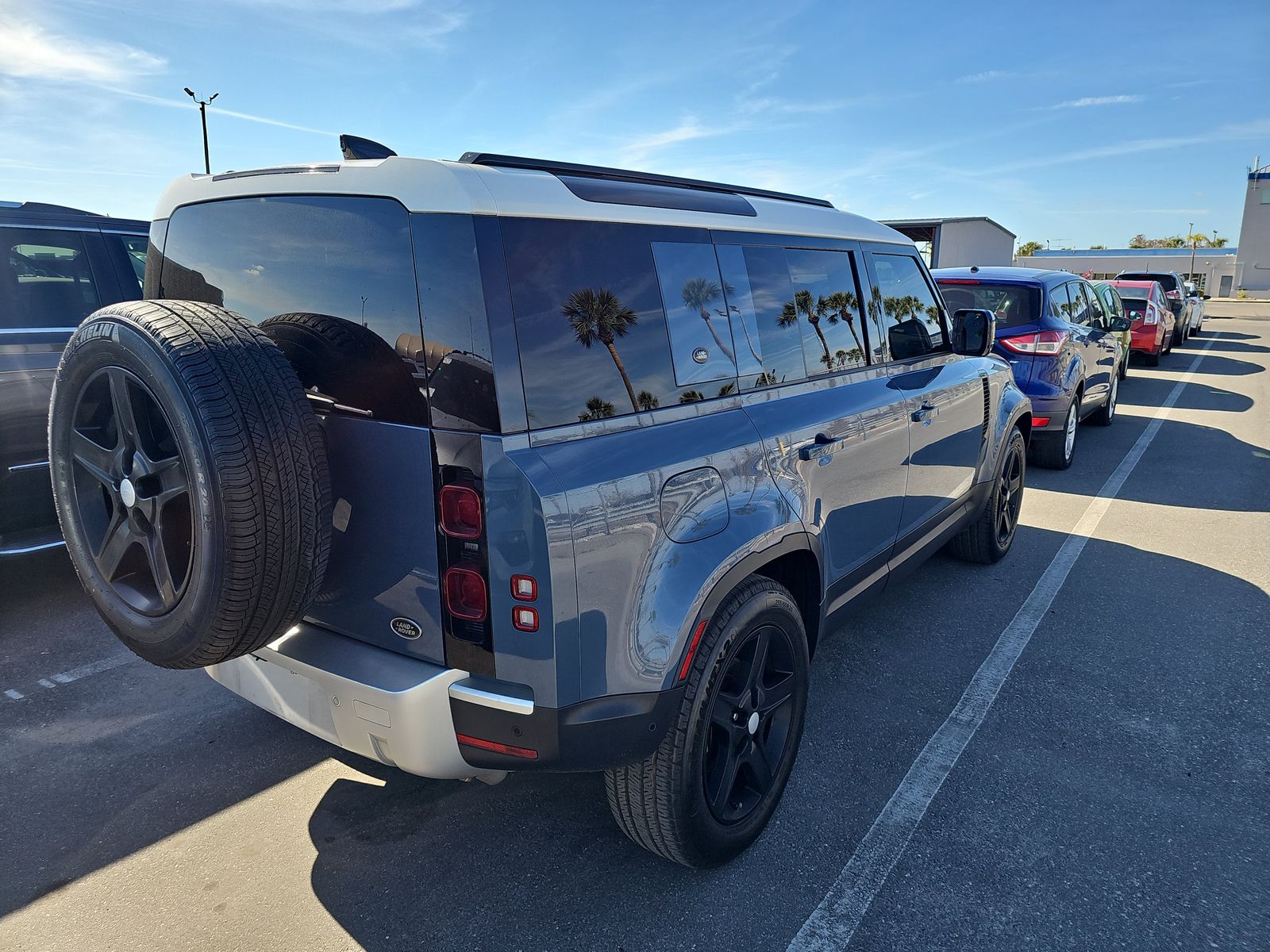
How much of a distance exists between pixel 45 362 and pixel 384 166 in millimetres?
3104

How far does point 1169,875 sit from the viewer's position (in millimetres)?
2596

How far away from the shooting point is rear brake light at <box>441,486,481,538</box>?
2.00 meters

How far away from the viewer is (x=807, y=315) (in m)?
3.18

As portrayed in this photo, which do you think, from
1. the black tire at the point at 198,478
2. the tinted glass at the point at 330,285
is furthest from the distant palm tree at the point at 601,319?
the black tire at the point at 198,478

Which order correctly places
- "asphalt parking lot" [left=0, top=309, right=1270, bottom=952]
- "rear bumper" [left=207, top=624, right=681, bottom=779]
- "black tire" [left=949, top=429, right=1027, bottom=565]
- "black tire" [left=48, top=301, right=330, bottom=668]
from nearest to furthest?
"black tire" [left=48, top=301, right=330, bottom=668] < "rear bumper" [left=207, top=624, right=681, bottom=779] < "asphalt parking lot" [left=0, top=309, right=1270, bottom=952] < "black tire" [left=949, top=429, right=1027, bottom=565]

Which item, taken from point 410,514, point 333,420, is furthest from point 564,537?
point 333,420

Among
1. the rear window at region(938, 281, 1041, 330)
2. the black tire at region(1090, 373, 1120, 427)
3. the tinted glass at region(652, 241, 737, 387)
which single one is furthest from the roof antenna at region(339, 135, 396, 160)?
the black tire at region(1090, 373, 1120, 427)

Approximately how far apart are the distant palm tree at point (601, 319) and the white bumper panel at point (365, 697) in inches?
35.6

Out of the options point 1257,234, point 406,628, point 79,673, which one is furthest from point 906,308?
point 1257,234

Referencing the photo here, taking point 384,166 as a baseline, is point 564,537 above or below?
below

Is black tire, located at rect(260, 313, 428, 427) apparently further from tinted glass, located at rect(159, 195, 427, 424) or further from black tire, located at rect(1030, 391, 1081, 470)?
black tire, located at rect(1030, 391, 1081, 470)

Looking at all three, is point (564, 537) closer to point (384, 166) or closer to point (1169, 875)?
point (384, 166)

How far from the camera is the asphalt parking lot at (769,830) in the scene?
2.39 meters

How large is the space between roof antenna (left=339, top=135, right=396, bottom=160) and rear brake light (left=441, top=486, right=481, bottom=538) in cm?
101
